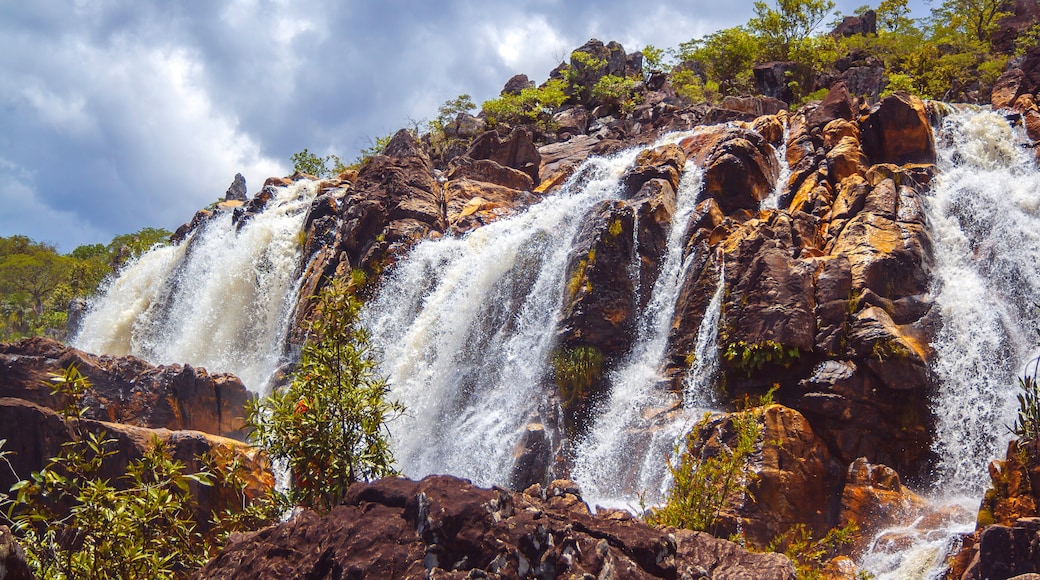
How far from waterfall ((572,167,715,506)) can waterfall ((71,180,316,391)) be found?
13.9 metres

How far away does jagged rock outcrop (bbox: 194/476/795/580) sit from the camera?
489 cm

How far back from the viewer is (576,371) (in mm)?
17422

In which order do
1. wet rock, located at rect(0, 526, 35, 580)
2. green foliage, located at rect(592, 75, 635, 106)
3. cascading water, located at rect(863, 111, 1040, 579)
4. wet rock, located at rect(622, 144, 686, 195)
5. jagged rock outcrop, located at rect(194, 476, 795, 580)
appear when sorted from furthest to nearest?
green foliage, located at rect(592, 75, 635, 106) → wet rock, located at rect(622, 144, 686, 195) → cascading water, located at rect(863, 111, 1040, 579) → jagged rock outcrop, located at rect(194, 476, 795, 580) → wet rock, located at rect(0, 526, 35, 580)

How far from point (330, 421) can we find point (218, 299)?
26.0 meters

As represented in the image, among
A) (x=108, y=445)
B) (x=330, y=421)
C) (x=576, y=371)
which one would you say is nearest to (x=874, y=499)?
(x=576, y=371)

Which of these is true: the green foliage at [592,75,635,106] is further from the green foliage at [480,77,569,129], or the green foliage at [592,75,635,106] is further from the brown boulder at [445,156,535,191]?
the brown boulder at [445,156,535,191]

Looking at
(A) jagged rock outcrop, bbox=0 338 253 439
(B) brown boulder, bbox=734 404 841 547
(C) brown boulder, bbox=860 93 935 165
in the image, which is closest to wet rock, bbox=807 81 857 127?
(C) brown boulder, bbox=860 93 935 165

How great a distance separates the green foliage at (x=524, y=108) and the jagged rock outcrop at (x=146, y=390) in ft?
86.9

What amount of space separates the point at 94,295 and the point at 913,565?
42.2 m

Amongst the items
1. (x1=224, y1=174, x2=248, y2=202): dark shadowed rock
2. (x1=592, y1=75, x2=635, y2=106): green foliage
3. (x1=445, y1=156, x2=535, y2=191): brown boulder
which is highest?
(x1=592, y1=75, x2=635, y2=106): green foliage

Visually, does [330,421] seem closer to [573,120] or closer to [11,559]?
[11,559]

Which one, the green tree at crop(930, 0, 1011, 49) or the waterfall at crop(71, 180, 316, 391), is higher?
the green tree at crop(930, 0, 1011, 49)

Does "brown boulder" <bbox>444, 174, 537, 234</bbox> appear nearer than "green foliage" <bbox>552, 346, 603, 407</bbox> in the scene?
No

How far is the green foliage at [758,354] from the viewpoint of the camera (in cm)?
1489
